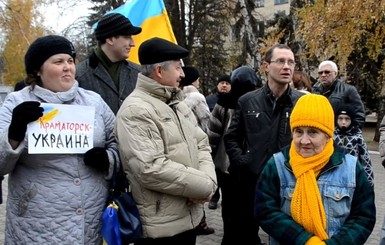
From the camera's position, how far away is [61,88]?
262 cm

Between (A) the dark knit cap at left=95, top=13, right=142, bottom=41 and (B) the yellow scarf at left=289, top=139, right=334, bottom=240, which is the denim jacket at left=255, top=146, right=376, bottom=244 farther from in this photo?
(A) the dark knit cap at left=95, top=13, right=142, bottom=41

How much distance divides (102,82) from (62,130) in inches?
→ 33.2

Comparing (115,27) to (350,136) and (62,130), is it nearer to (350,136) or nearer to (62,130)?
(62,130)

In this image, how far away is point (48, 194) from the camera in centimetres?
248

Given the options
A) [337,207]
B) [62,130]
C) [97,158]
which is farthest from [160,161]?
[337,207]

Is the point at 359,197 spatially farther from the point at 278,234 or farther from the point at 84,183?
the point at 84,183

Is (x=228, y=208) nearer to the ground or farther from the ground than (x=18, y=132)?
nearer to the ground

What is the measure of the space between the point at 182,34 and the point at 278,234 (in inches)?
815

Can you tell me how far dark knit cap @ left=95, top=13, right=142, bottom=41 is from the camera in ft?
10.8

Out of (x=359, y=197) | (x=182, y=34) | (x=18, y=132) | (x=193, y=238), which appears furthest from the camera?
(x=182, y=34)

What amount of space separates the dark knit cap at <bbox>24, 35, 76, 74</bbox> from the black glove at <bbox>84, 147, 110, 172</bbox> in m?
0.56

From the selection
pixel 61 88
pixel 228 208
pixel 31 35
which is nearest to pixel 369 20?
pixel 228 208

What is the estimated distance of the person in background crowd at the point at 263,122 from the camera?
3.75 metres

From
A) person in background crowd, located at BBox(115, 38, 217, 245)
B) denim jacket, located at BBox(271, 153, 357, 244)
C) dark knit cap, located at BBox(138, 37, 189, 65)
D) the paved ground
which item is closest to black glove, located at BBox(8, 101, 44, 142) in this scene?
person in background crowd, located at BBox(115, 38, 217, 245)
